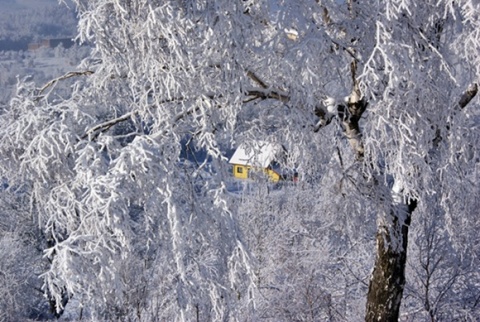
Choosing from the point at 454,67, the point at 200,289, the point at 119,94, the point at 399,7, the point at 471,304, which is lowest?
the point at 471,304

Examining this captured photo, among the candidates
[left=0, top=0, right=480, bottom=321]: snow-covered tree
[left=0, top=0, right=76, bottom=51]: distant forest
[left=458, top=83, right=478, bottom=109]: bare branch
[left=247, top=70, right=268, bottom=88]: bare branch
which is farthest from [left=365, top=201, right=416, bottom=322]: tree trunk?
[left=0, top=0, right=76, bottom=51]: distant forest

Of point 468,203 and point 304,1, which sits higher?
point 304,1

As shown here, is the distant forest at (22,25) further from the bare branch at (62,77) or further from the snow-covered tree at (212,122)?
the snow-covered tree at (212,122)

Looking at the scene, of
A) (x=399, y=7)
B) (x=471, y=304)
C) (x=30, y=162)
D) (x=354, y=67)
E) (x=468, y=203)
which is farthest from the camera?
(x=471, y=304)

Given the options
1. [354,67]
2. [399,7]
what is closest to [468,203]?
[354,67]

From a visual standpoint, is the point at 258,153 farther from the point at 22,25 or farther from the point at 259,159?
the point at 22,25

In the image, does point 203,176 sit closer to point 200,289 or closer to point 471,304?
point 200,289

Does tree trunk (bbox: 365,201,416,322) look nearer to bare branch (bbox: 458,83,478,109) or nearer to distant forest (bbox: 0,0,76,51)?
bare branch (bbox: 458,83,478,109)

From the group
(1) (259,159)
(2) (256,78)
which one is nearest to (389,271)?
(1) (259,159)
